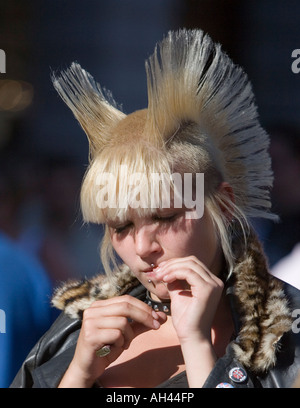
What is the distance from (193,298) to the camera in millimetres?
1326

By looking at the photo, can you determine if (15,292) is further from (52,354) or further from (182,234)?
(182,234)

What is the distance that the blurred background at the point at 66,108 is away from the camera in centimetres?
233

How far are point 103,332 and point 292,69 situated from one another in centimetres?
147

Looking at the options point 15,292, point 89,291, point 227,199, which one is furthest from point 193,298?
point 15,292

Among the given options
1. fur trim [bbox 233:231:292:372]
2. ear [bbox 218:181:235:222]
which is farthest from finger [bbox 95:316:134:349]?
ear [bbox 218:181:235:222]

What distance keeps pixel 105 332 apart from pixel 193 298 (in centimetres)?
24

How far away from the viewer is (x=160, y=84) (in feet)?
4.88

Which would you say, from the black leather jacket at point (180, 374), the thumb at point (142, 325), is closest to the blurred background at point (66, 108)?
the black leather jacket at point (180, 374)

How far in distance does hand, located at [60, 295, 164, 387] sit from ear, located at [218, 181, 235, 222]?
33cm

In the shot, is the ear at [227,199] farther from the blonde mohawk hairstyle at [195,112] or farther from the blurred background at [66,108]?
the blurred background at [66,108]

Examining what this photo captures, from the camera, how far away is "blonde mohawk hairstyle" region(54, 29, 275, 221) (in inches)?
58.5

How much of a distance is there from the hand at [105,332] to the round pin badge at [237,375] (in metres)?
0.21

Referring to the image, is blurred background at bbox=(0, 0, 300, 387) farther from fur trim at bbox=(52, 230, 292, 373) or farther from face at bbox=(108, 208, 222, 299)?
face at bbox=(108, 208, 222, 299)

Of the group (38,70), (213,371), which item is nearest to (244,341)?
(213,371)
